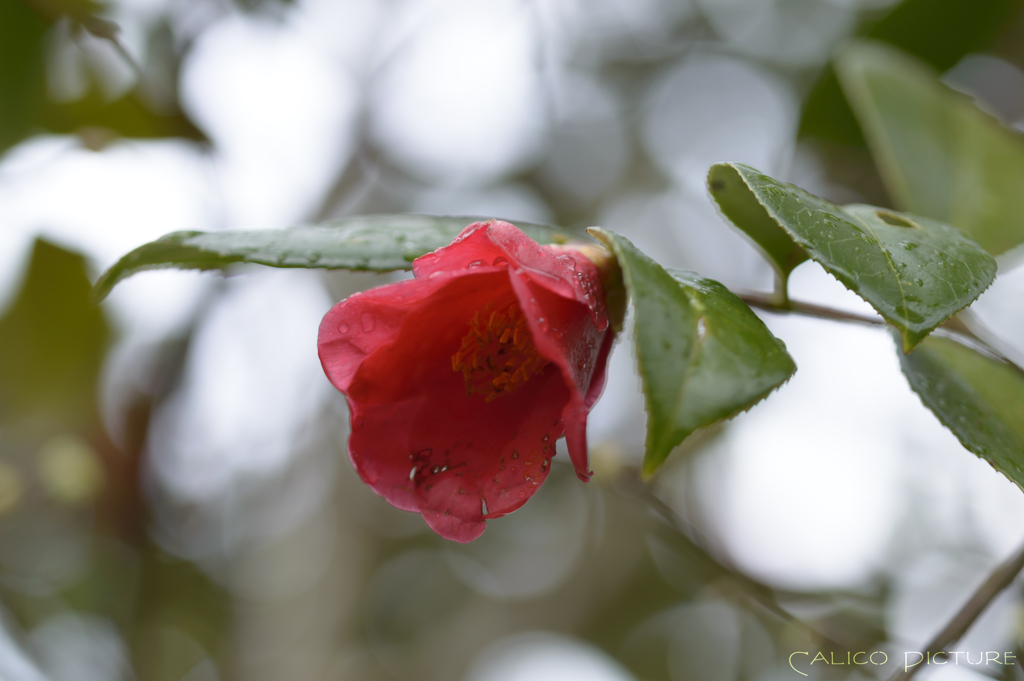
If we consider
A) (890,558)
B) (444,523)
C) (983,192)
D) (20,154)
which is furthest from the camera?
(890,558)

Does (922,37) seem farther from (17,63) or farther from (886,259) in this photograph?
(17,63)

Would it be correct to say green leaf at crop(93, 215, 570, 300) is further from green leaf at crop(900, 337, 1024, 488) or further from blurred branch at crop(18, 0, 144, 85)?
blurred branch at crop(18, 0, 144, 85)

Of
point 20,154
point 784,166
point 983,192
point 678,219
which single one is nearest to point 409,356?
point 983,192

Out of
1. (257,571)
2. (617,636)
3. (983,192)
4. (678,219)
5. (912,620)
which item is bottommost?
(617,636)

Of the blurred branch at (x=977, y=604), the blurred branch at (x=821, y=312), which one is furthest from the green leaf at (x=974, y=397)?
the blurred branch at (x=977, y=604)

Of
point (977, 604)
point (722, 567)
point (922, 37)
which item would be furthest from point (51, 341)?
point (922, 37)

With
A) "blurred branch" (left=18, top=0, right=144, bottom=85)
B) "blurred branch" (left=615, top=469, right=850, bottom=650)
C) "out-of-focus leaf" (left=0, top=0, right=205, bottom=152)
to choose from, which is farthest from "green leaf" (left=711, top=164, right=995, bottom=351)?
"out-of-focus leaf" (left=0, top=0, right=205, bottom=152)

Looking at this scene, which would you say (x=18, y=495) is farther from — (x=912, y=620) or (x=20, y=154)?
(x=912, y=620)
